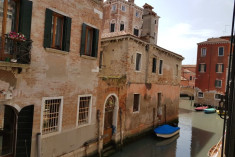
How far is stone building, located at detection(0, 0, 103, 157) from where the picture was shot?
5.93 m

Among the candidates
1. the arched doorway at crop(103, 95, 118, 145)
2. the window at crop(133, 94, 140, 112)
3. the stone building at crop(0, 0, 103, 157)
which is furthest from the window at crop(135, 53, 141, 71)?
the stone building at crop(0, 0, 103, 157)

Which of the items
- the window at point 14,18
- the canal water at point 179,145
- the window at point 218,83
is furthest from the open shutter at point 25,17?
the window at point 218,83

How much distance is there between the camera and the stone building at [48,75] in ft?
19.4

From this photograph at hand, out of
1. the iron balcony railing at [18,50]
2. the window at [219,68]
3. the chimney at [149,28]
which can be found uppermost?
the chimney at [149,28]

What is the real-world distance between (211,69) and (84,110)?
93.5ft

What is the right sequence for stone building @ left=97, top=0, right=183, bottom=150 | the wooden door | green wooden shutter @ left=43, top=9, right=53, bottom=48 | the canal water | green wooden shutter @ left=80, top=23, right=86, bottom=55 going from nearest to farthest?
green wooden shutter @ left=43, top=9, right=53, bottom=48 → green wooden shutter @ left=80, top=23, right=86, bottom=55 → the wooden door → stone building @ left=97, top=0, right=183, bottom=150 → the canal water

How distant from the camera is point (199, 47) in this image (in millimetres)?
32875

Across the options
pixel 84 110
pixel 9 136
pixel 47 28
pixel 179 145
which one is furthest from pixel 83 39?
pixel 179 145

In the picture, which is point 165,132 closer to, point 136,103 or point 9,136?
point 136,103

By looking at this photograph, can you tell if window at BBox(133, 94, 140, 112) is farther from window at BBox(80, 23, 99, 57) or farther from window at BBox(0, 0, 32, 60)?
window at BBox(0, 0, 32, 60)

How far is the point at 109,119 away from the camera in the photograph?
37.9 feet

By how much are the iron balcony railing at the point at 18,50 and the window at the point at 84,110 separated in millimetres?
3267

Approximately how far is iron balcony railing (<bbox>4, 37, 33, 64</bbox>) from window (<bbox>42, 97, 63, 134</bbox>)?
1874 millimetres

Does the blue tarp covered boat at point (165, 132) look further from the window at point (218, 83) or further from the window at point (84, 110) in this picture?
the window at point (218, 83)
